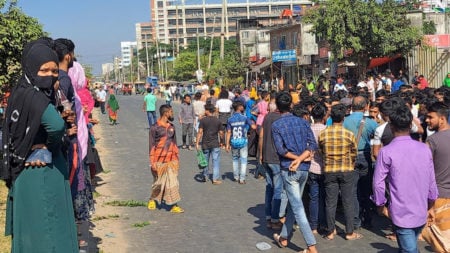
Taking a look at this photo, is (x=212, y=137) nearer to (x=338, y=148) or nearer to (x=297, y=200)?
(x=338, y=148)

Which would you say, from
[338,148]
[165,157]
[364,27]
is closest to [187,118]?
[165,157]

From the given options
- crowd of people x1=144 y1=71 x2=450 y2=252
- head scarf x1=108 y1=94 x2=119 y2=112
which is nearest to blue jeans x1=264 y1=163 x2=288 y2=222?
crowd of people x1=144 y1=71 x2=450 y2=252

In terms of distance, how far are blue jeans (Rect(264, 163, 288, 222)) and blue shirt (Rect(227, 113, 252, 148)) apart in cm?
345

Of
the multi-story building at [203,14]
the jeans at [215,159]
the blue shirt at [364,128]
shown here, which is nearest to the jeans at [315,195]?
the blue shirt at [364,128]

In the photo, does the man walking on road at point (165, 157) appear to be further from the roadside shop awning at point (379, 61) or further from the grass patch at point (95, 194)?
the roadside shop awning at point (379, 61)

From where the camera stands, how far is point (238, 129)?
37.6 ft

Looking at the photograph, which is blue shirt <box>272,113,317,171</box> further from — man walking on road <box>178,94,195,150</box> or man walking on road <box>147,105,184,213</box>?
man walking on road <box>178,94,195,150</box>

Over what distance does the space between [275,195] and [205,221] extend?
1.39m

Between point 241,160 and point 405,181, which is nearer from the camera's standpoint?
point 405,181

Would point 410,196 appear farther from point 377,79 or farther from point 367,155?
point 377,79

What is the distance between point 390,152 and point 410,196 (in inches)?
16.8

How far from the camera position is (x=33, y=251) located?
410 centimetres

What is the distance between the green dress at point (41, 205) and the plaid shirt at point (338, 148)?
3.83 metres

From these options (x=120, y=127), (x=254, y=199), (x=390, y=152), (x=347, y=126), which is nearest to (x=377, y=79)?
(x=120, y=127)
